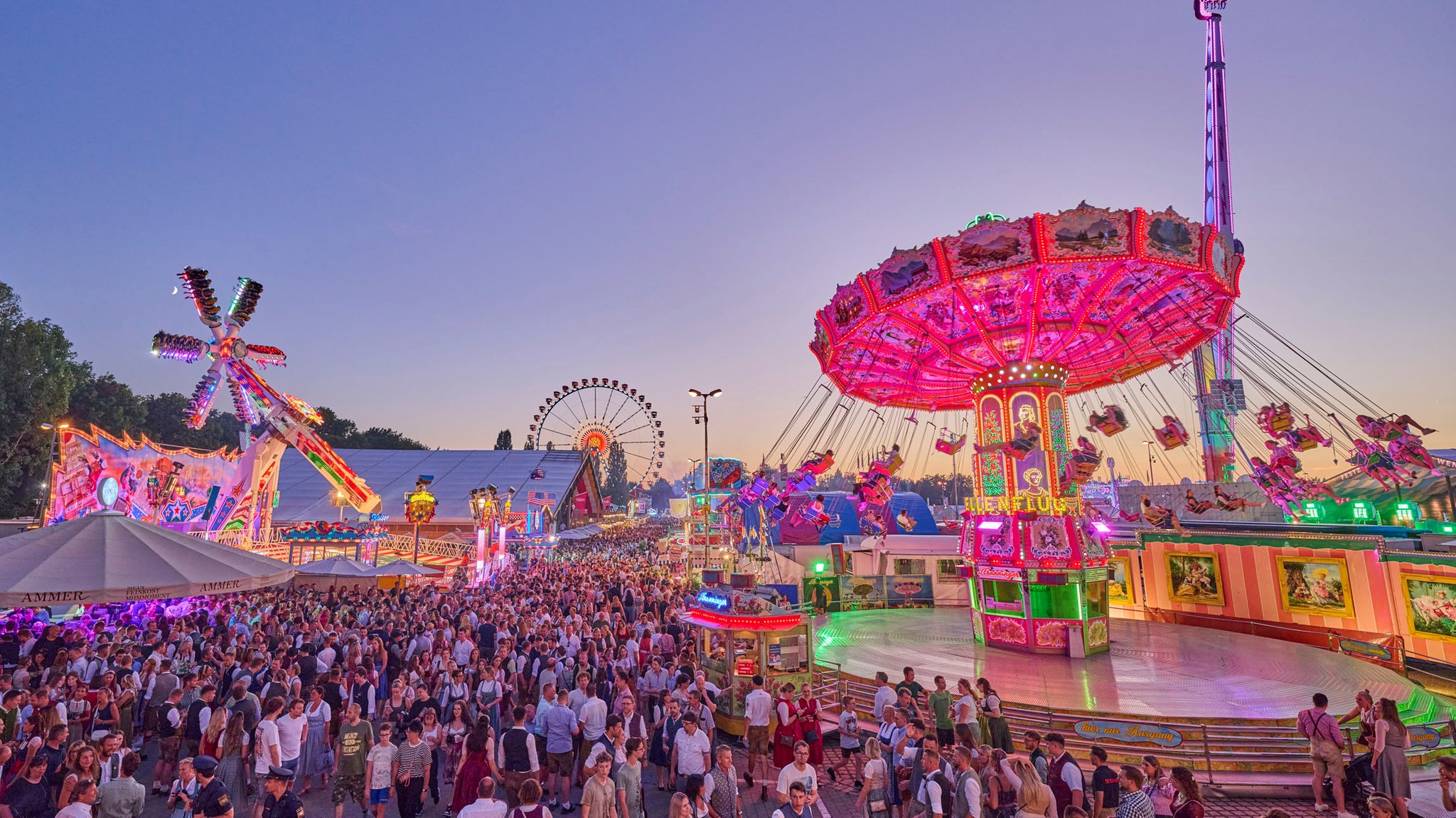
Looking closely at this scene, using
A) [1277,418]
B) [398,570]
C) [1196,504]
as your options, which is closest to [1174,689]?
[1196,504]

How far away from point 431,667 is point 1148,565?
19.4 metres

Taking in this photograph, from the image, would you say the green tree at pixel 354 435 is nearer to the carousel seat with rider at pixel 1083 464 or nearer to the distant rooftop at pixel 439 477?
the distant rooftop at pixel 439 477

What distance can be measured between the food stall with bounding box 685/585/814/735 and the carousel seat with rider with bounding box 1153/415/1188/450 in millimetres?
9446

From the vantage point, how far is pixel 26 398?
89.9ft

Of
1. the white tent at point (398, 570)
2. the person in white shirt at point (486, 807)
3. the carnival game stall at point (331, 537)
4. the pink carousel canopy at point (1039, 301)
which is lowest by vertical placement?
the person in white shirt at point (486, 807)

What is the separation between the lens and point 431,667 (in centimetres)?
1006

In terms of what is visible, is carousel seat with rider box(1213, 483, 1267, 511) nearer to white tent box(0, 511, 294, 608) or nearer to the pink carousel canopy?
the pink carousel canopy

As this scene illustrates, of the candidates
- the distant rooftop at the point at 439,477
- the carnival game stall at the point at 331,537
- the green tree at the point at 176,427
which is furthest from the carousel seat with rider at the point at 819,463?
the green tree at the point at 176,427

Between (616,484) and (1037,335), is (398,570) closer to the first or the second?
(1037,335)

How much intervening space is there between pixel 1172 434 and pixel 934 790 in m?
12.3

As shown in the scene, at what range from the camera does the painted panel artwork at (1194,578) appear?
1809cm

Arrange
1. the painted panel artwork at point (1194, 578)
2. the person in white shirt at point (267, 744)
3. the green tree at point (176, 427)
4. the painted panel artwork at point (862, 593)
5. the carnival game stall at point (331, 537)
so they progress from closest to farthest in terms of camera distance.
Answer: the person in white shirt at point (267, 744)
the painted panel artwork at point (1194, 578)
the painted panel artwork at point (862, 593)
the carnival game stall at point (331, 537)
the green tree at point (176, 427)

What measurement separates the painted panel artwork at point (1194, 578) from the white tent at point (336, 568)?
22829 mm

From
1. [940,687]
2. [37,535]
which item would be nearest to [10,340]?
[37,535]
